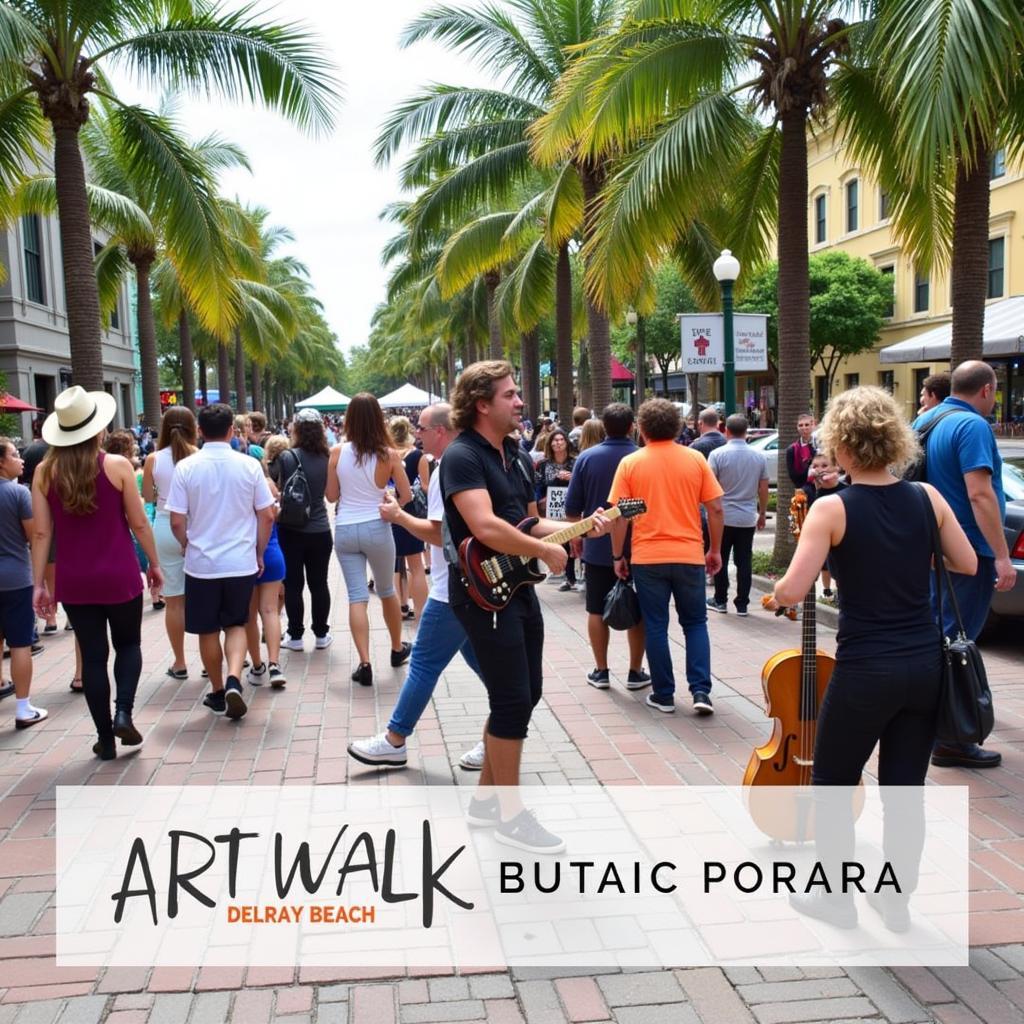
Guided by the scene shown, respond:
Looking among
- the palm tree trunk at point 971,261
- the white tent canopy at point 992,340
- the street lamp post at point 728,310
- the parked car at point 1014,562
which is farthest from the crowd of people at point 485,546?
the white tent canopy at point 992,340

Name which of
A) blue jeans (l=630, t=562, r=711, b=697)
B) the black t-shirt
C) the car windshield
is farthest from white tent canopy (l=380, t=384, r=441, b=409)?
the black t-shirt

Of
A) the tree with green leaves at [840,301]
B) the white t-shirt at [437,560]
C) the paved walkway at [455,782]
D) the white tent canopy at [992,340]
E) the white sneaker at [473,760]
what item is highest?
the tree with green leaves at [840,301]

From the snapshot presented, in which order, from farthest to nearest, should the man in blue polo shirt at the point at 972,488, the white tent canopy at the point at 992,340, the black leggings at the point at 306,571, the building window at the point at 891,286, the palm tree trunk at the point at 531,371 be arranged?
the building window at the point at 891,286, the palm tree trunk at the point at 531,371, the white tent canopy at the point at 992,340, the black leggings at the point at 306,571, the man in blue polo shirt at the point at 972,488

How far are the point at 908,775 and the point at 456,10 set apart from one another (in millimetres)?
15625

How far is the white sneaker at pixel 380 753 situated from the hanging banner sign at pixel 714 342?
8.88 m

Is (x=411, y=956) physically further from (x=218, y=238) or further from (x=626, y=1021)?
(x=218, y=238)

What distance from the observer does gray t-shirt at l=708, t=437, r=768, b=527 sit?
900cm

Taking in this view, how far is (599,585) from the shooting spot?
655cm

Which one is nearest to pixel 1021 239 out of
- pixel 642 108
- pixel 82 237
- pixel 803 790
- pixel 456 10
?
pixel 456 10

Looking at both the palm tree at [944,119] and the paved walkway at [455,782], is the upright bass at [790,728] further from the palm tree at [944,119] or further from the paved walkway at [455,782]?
the palm tree at [944,119]

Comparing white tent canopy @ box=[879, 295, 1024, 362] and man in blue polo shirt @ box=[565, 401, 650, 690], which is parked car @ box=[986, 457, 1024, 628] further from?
white tent canopy @ box=[879, 295, 1024, 362]

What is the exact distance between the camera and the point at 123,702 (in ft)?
17.5

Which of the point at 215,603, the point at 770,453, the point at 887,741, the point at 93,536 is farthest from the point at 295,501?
the point at 770,453

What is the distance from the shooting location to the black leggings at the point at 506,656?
377 centimetres
